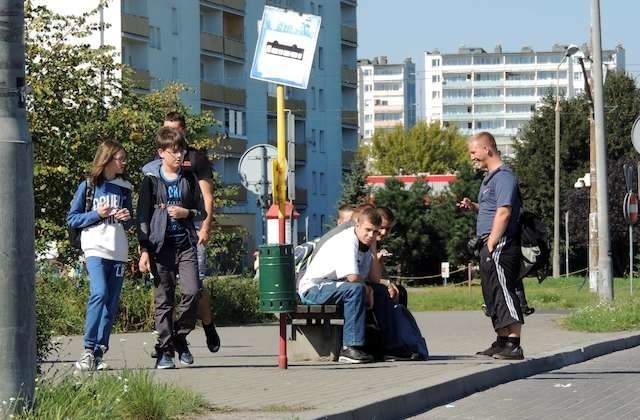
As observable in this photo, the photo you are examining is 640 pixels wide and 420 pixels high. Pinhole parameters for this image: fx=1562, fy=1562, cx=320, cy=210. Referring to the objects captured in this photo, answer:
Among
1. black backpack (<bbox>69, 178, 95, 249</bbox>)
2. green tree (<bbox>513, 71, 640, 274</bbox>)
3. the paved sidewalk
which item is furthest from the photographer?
green tree (<bbox>513, 71, 640, 274</bbox>)

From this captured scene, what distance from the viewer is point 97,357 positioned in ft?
39.4

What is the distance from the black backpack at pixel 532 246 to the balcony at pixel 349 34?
97.0 meters

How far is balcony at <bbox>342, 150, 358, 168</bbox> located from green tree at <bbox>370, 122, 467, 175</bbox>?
106 feet

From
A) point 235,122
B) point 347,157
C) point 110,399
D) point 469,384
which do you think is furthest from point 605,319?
point 347,157

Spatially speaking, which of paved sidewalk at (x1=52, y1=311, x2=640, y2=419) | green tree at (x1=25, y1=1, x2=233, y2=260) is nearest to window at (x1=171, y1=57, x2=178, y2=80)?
green tree at (x1=25, y1=1, x2=233, y2=260)

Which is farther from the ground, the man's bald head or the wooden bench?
→ the man's bald head

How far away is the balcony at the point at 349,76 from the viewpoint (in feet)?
357

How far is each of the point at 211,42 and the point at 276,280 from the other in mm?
76913

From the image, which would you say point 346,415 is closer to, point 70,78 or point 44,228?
point 44,228

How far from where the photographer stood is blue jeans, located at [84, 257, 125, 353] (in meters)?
12.0

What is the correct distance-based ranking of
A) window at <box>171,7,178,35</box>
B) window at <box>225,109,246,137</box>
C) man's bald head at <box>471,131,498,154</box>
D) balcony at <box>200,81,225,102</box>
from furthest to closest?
window at <box>225,109,246,137</box> → balcony at <box>200,81,225,102</box> → window at <box>171,7,178,35</box> → man's bald head at <box>471,131,498,154</box>

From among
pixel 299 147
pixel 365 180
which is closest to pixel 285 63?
pixel 365 180

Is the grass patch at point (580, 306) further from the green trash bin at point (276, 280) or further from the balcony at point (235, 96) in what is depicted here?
the balcony at point (235, 96)

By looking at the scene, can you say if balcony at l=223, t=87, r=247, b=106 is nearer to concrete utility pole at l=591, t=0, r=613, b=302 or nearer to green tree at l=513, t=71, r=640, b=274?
green tree at l=513, t=71, r=640, b=274
